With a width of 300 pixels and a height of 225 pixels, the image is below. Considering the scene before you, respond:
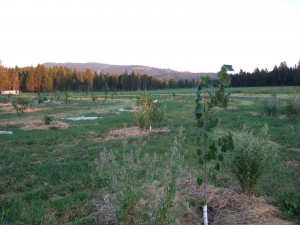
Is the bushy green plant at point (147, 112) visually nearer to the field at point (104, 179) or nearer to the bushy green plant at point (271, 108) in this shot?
the field at point (104, 179)

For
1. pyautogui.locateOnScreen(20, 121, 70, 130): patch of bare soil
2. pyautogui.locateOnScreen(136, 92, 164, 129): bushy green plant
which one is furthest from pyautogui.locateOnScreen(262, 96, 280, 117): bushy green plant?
pyautogui.locateOnScreen(20, 121, 70, 130): patch of bare soil

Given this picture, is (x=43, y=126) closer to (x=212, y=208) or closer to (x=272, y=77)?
(x=212, y=208)

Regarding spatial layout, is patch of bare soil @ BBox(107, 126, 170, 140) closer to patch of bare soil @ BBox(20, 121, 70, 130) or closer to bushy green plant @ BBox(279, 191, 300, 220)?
patch of bare soil @ BBox(20, 121, 70, 130)

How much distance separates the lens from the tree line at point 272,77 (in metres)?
67.9

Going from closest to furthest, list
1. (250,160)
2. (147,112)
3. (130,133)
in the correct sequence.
→ 1. (250,160)
2. (130,133)
3. (147,112)

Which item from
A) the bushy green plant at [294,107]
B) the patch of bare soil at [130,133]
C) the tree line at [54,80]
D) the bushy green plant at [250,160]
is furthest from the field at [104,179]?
the tree line at [54,80]

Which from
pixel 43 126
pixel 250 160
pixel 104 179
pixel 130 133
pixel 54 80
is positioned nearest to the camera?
pixel 104 179

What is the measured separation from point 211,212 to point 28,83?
78413 mm

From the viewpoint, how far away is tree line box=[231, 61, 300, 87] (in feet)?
223

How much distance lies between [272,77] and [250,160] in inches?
2848

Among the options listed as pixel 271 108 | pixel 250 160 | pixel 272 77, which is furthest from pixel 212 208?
pixel 272 77

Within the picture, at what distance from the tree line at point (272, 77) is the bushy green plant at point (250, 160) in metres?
67.2

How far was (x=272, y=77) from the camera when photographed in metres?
72.2

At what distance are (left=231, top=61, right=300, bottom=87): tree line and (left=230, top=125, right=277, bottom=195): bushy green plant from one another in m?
67.2
